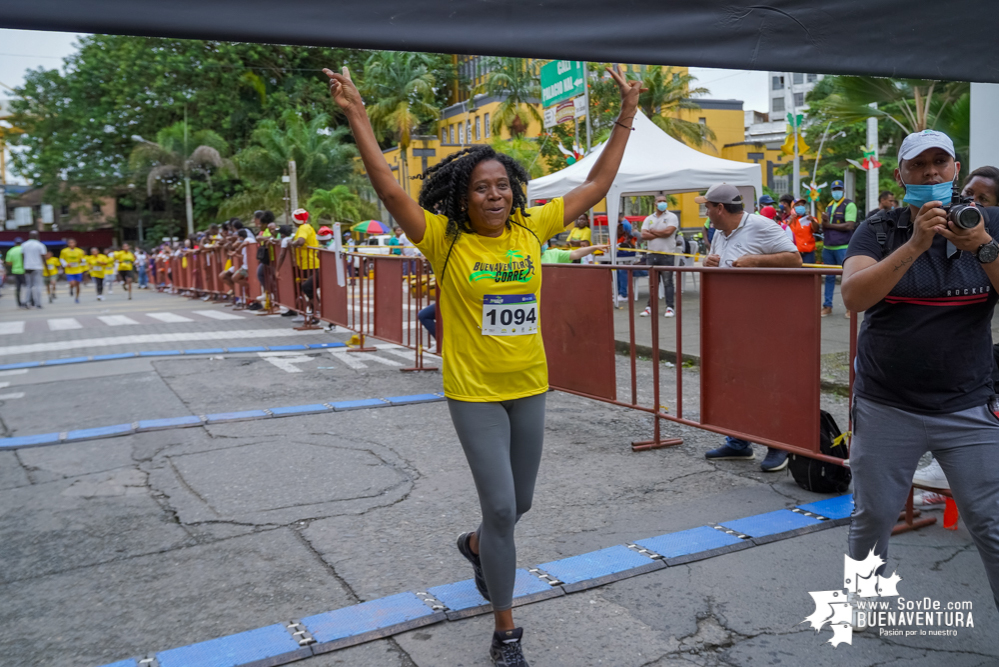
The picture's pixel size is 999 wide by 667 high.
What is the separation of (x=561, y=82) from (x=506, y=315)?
1415 centimetres

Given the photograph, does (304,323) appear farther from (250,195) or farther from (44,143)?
(44,143)

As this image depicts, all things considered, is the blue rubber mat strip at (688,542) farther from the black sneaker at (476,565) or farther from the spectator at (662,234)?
the spectator at (662,234)

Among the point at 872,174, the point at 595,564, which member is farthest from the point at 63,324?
the point at 872,174

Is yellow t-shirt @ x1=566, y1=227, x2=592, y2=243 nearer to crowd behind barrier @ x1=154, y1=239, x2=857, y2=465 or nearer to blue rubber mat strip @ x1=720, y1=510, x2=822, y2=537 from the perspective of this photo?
crowd behind barrier @ x1=154, y1=239, x2=857, y2=465

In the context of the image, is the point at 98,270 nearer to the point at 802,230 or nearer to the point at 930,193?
the point at 802,230

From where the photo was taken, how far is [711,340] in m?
5.68

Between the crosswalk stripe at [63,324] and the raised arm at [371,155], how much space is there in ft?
49.1

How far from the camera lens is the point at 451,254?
3.28 metres

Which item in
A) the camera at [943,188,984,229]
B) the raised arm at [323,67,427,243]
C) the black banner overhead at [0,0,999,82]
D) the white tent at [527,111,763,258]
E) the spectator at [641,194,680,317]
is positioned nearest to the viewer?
the black banner overhead at [0,0,999,82]

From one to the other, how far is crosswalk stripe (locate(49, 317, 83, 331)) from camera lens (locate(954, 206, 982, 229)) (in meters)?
16.5

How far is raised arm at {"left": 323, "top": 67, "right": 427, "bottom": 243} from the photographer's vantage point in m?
3.03

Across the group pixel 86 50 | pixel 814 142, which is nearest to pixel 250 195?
pixel 86 50

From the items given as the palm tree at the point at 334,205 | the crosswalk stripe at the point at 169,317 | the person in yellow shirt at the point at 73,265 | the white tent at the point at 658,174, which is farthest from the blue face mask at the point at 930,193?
the palm tree at the point at 334,205

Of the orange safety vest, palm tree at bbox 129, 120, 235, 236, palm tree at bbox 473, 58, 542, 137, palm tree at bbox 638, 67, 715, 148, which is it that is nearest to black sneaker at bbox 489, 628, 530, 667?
the orange safety vest
